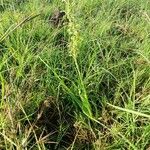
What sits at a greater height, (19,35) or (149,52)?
(19,35)

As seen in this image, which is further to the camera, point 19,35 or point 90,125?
point 19,35

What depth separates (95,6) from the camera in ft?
10.1

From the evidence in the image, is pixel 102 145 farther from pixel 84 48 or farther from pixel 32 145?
pixel 84 48

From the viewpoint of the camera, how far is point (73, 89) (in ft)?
6.11

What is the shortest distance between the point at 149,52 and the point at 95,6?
1.00 m

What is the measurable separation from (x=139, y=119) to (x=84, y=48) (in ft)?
2.29

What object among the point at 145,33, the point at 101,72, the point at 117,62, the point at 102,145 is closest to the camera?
the point at 102,145

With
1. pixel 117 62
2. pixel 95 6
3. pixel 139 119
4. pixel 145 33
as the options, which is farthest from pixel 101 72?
pixel 95 6

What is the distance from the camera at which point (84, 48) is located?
7.36 feet

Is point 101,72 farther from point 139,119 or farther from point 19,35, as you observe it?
point 19,35

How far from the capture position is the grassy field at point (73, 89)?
1.60 meters

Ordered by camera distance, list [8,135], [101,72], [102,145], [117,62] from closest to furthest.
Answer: [8,135] → [102,145] → [101,72] → [117,62]

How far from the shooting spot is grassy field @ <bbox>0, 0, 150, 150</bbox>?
160cm

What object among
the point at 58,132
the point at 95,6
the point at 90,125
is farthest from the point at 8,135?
the point at 95,6
